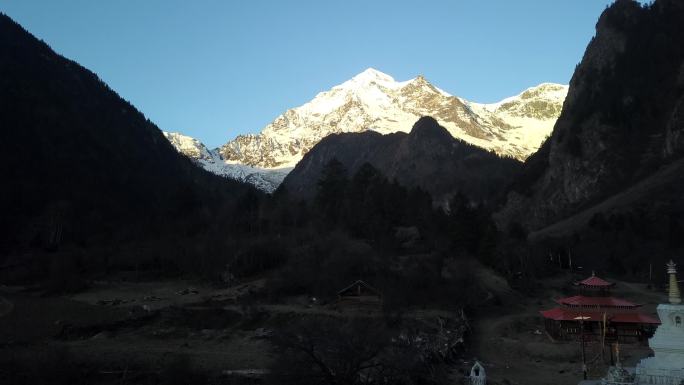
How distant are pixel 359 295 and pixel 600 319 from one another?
21.3 metres

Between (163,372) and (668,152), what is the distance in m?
119

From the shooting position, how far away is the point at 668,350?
23.9m

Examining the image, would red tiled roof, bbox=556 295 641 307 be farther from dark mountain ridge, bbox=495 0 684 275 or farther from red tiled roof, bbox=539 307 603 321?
dark mountain ridge, bbox=495 0 684 275

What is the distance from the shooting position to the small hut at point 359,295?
173ft

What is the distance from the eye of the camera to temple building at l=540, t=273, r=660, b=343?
41938 mm

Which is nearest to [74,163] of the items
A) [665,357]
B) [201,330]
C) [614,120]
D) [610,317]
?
→ [201,330]

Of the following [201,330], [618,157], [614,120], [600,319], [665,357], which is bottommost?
[201,330]

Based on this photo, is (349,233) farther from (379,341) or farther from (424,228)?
(379,341)

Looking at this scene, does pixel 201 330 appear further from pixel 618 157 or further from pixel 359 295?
pixel 618 157

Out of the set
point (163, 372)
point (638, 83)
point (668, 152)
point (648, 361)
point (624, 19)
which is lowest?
point (163, 372)

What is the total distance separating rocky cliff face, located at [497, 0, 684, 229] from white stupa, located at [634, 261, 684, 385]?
347 ft

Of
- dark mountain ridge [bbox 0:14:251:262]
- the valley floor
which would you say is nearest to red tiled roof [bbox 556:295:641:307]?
the valley floor

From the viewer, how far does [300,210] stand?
8556 cm

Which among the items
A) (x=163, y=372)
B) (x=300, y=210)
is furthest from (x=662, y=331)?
(x=300, y=210)
